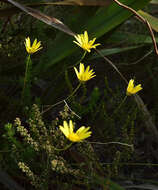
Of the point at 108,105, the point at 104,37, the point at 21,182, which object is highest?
the point at 104,37

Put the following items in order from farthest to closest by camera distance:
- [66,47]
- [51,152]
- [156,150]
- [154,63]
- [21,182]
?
[154,63]
[156,150]
[66,47]
[21,182]
[51,152]

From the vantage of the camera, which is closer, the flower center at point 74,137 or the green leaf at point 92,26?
the flower center at point 74,137

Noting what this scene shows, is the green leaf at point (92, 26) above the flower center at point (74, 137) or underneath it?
above

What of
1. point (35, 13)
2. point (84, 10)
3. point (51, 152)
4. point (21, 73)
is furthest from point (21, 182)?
point (84, 10)

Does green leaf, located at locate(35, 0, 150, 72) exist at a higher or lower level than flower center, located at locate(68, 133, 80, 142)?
higher

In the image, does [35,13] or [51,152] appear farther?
[35,13]

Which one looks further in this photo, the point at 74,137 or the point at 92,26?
the point at 92,26

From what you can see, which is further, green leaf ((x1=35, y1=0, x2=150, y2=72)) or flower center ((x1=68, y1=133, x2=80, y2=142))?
green leaf ((x1=35, y1=0, x2=150, y2=72))

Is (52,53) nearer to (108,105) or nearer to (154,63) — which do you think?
(108,105)

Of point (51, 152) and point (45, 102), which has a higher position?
point (45, 102)

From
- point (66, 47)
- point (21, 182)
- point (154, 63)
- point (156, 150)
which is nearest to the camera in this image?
point (21, 182)

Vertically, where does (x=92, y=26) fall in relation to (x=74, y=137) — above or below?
above
